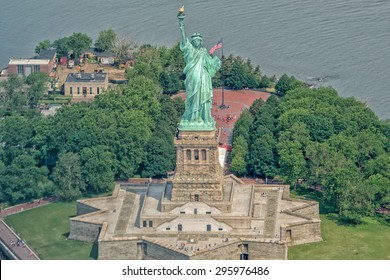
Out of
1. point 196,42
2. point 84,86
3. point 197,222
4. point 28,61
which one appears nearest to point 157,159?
point 197,222

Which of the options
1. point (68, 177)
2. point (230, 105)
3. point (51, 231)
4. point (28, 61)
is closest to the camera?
point (51, 231)

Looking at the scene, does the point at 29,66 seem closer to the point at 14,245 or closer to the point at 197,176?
the point at 14,245

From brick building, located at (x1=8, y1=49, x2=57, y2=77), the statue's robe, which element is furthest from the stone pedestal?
brick building, located at (x1=8, y1=49, x2=57, y2=77)

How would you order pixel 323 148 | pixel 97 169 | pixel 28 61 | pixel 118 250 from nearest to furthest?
pixel 118 250 → pixel 323 148 → pixel 97 169 → pixel 28 61

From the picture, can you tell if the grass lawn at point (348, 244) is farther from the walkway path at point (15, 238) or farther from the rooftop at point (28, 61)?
the rooftop at point (28, 61)

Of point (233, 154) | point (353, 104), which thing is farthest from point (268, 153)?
point (353, 104)

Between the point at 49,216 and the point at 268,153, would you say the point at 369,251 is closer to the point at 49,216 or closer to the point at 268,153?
the point at 268,153

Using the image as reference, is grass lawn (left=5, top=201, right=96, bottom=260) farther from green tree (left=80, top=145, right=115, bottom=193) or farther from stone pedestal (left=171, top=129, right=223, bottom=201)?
stone pedestal (left=171, top=129, right=223, bottom=201)
